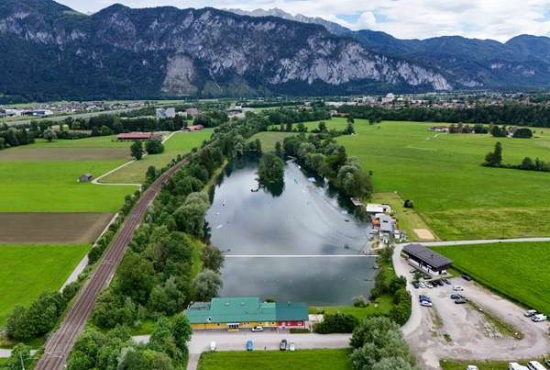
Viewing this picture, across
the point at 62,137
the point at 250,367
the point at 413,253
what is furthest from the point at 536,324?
the point at 62,137

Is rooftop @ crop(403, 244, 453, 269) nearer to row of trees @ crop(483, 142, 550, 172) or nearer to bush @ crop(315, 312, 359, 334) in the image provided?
bush @ crop(315, 312, 359, 334)

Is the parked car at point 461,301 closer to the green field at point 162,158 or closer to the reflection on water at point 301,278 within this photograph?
the reflection on water at point 301,278


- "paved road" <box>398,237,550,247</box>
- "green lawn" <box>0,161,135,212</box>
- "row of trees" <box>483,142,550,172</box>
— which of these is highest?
"row of trees" <box>483,142,550,172</box>

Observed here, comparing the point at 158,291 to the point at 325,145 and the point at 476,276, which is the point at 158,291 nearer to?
the point at 476,276

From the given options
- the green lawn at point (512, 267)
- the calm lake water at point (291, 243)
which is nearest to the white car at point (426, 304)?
the calm lake water at point (291, 243)

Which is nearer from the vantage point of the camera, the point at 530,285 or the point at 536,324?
the point at 536,324

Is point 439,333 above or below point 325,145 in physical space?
below

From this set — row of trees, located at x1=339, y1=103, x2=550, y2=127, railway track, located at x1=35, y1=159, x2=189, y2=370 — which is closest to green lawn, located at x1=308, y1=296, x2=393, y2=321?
railway track, located at x1=35, y1=159, x2=189, y2=370
